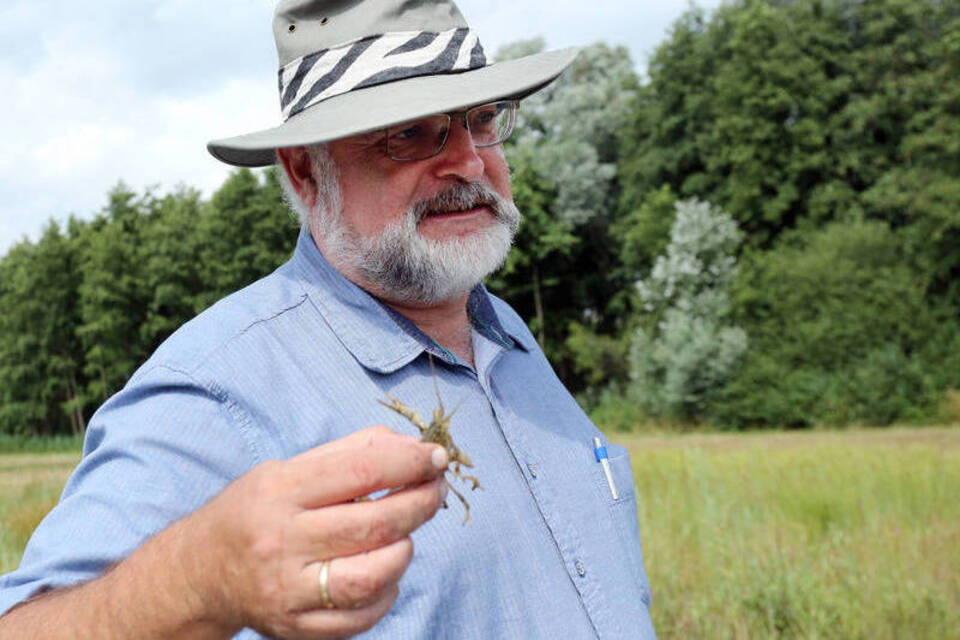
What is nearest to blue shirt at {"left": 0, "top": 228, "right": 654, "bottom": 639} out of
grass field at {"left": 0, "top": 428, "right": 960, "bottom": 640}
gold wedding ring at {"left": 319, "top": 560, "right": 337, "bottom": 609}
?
gold wedding ring at {"left": 319, "top": 560, "right": 337, "bottom": 609}

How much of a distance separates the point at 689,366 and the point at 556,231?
1124cm

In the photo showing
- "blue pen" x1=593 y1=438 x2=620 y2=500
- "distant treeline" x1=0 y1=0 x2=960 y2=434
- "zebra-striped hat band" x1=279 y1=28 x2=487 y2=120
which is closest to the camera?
"zebra-striped hat band" x1=279 y1=28 x2=487 y2=120

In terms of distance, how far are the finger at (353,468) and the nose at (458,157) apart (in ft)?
3.87

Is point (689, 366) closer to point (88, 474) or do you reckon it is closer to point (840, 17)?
point (840, 17)

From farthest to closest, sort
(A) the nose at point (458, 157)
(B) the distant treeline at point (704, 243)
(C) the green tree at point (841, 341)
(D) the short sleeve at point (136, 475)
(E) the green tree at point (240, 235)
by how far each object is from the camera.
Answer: (E) the green tree at point (240, 235)
(B) the distant treeline at point (704, 243)
(C) the green tree at point (841, 341)
(A) the nose at point (458, 157)
(D) the short sleeve at point (136, 475)

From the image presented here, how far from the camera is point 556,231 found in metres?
38.0

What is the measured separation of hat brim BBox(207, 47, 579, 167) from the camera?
79.4 inches

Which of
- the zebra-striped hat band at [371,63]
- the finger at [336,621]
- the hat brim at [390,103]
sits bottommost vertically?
Answer: the finger at [336,621]

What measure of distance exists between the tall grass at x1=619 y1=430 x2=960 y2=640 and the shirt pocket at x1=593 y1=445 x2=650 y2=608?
9.78ft

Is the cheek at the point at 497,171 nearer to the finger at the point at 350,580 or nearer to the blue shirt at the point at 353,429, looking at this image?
the blue shirt at the point at 353,429

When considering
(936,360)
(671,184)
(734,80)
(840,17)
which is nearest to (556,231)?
(671,184)

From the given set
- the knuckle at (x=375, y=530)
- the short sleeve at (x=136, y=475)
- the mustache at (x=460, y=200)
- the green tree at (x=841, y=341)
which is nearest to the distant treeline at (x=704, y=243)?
the green tree at (x=841, y=341)

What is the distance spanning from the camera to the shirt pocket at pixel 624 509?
2.35 meters

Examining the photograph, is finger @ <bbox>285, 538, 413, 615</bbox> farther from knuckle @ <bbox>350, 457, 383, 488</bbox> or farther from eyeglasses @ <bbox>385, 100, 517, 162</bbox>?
eyeglasses @ <bbox>385, 100, 517, 162</bbox>
